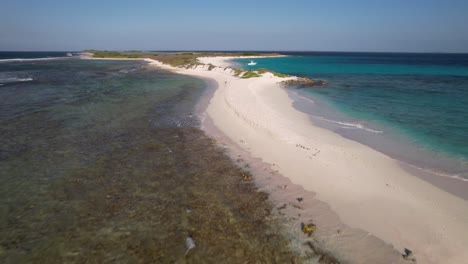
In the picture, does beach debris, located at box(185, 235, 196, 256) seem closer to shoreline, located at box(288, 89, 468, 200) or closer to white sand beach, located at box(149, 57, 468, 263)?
white sand beach, located at box(149, 57, 468, 263)

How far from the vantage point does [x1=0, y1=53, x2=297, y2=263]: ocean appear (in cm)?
771

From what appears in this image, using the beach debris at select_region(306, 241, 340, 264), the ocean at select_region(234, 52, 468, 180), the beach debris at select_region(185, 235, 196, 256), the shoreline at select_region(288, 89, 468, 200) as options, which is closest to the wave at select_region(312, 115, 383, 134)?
the ocean at select_region(234, 52, 468, 180)

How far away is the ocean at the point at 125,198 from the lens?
7.71 metres

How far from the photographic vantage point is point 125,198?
33.5ft

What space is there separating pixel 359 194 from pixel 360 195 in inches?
2.6

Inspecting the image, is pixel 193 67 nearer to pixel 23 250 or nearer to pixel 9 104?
pixel 9 104

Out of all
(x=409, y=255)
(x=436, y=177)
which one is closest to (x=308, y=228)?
(x=409, y=255)

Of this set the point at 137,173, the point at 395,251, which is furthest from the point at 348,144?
the point at 137,173

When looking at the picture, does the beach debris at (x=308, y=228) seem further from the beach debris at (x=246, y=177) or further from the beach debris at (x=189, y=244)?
the beach debris at (x=246, y=177)

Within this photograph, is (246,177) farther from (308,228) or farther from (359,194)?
(359,194)

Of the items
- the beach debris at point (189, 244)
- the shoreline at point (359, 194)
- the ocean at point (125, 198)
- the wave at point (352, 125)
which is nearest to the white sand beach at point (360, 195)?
the shoreline at point (359, 194)

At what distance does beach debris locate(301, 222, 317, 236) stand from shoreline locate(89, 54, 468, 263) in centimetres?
18

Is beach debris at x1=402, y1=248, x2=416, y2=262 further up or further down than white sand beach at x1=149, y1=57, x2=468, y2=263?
further down

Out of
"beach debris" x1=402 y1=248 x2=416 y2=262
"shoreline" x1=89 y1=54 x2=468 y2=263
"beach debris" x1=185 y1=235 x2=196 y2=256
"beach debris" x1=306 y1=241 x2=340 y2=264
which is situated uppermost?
"shoreline" x1=89 y1=54 x2=468 y2=263
